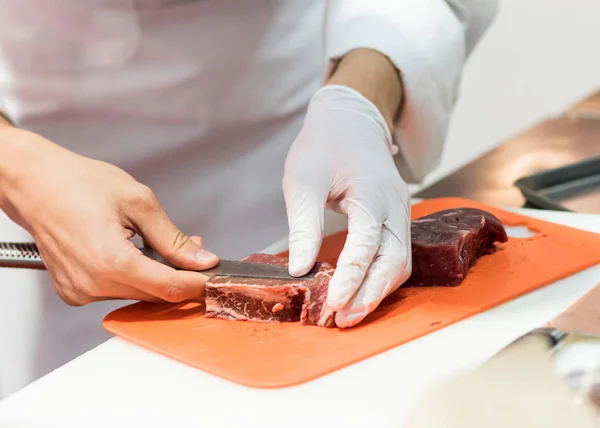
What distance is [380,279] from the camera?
1.50 metres

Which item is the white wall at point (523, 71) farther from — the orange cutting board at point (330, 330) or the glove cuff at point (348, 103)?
the orange cutting board at point (330, 330)

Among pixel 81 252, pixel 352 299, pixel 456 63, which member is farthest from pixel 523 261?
pixel 81 252

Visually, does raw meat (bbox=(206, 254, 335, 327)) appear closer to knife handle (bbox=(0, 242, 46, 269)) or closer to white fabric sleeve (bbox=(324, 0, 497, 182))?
knife handle (bbox=(0, 242, 46, 269))

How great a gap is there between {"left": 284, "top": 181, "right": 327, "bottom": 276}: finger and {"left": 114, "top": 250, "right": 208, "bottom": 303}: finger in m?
0.21

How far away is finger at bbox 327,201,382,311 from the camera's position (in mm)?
1444

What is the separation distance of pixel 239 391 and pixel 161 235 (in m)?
0.43

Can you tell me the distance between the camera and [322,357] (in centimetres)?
138

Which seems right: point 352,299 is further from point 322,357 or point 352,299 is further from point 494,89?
point 494,89

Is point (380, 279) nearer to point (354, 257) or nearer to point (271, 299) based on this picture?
point (354, 257)

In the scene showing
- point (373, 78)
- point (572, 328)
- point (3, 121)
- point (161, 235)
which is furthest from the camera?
point (373, 78)

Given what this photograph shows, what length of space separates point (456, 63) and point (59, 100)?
3.98ft

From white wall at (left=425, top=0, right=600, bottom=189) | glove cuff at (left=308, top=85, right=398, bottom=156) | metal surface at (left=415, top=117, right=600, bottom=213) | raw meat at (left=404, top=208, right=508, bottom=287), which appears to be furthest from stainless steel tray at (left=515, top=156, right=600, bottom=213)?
white wall at (left=425, top=0, right=600, bottom=189)

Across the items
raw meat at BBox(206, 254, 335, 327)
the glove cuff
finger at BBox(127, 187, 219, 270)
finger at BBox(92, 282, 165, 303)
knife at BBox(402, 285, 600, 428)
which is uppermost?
the glove cuff

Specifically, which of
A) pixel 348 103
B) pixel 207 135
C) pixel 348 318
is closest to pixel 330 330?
pixel 348 318
